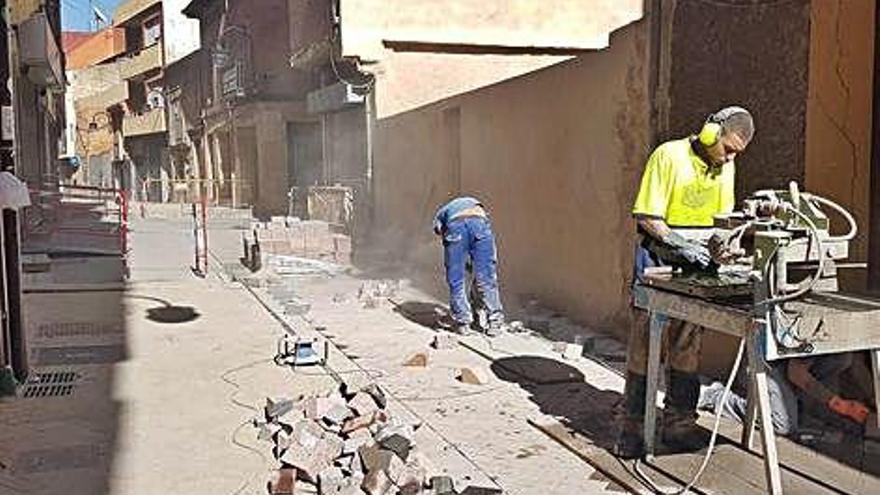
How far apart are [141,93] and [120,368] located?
39.2 meters

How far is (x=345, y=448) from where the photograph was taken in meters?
4.71

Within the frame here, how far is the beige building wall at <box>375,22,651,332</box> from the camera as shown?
7.61 m

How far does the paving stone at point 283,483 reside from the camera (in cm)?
428

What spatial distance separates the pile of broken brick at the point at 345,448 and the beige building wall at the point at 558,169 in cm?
322

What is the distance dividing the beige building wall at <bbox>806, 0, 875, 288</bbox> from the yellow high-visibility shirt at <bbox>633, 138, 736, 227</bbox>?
1336mm

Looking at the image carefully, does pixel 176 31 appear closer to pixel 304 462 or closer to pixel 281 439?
pixel 281 439

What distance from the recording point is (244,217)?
82.9 ft

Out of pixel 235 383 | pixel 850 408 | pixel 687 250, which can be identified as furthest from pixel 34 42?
pixel 850 408

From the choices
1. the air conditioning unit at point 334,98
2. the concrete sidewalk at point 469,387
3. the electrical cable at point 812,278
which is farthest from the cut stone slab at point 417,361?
the air conditioning unit at point 334,98

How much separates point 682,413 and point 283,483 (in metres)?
2.18

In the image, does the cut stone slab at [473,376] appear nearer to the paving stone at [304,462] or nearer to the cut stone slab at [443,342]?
the cut stone slab at [443,342]

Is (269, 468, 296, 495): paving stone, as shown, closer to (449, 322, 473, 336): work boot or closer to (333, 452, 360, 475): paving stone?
(333, 452, 360, 475): paving stone

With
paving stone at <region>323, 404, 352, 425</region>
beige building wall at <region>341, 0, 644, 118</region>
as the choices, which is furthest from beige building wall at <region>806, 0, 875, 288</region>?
beige building wall at <region>341, 0, 644, 118</region>

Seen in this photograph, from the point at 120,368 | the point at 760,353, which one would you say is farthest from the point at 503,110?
the point at 760,353
